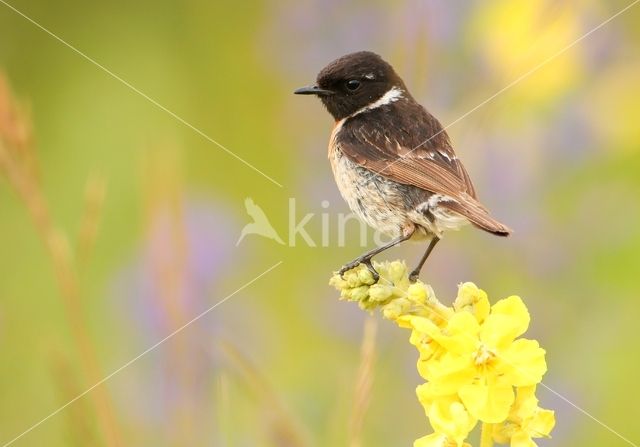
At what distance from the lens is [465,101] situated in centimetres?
349

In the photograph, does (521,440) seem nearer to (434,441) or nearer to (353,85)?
(434,441)

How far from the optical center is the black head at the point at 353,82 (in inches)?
133

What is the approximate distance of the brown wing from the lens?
8.85 feet

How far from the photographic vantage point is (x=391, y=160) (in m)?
2.91

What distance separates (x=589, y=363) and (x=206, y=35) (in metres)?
2.62

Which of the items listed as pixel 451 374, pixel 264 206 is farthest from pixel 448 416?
pixel 264 206

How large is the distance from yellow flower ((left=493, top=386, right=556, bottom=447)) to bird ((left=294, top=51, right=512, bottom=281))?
2.90 feet

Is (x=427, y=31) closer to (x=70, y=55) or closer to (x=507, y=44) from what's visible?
(x=507, y=44)

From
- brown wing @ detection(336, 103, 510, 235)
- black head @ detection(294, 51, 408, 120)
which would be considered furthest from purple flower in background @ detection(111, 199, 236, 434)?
black head @ detection(294, 51, 408, 120)

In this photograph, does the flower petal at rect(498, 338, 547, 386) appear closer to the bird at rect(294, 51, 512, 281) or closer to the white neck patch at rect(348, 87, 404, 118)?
the bird at rect(294, 51, 512, 281)

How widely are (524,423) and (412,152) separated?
4.89 ft

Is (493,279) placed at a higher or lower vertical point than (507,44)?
lower

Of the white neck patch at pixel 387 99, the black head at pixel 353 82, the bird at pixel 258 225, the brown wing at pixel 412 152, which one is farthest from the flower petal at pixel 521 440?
the bird at pixel 258 225

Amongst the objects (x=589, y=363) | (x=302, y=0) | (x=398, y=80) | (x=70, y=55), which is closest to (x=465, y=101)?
(x=398, y=80)
